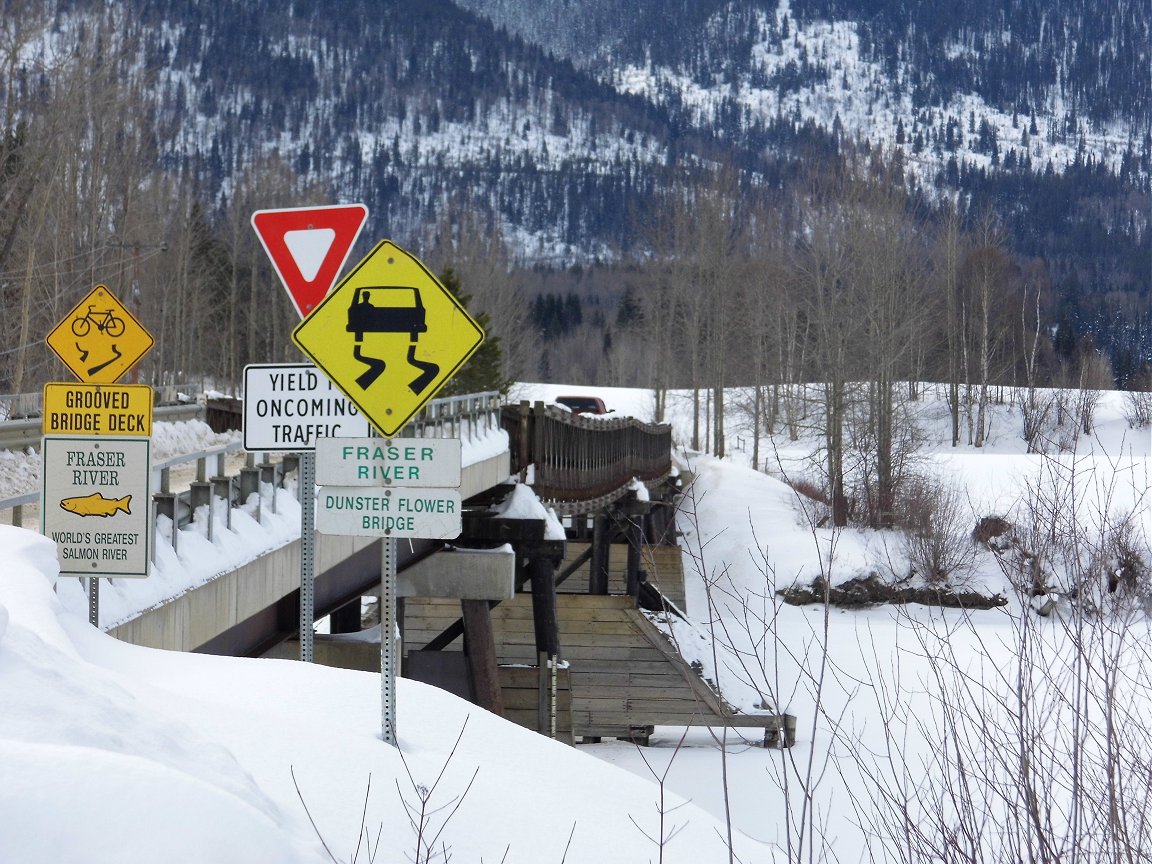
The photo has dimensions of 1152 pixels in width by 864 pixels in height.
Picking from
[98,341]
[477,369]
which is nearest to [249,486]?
[98,341]

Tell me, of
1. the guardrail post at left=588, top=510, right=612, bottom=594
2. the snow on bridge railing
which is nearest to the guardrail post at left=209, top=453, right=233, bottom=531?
the snow on bridge railing

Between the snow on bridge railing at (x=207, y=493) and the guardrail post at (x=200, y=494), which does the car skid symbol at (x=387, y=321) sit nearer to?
the snow on bridge railing at (x=207, y=493)

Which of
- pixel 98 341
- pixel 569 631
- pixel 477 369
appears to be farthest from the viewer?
pixel 477 369

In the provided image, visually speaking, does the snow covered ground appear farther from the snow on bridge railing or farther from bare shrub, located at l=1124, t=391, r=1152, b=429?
bare shrub, located at l=1124, t=391, r=1152, b=429

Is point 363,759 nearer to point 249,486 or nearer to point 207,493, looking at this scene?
point 207,493

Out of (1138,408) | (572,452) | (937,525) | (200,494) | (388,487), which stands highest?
(388,487)

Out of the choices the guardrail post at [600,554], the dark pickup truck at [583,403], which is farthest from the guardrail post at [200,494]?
the dark pickup truck at [583,403]

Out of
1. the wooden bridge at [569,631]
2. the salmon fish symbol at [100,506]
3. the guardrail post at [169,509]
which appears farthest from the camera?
the wooden bridge at [569,631]

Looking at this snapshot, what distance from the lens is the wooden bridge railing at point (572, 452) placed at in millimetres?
20156

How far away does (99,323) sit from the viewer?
834 centimetres

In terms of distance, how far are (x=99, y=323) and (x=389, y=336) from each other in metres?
3.34

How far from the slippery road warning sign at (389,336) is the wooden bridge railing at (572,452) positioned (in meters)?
13.9

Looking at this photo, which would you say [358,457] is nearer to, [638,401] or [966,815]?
[966,815]

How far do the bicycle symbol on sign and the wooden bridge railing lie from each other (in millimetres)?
11686
